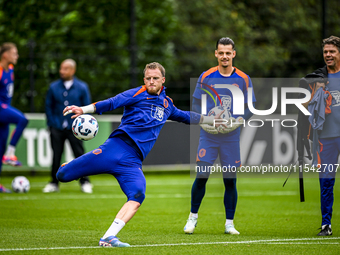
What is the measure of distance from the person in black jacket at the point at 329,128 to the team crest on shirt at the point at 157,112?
2.09 metres

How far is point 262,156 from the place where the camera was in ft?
53.0

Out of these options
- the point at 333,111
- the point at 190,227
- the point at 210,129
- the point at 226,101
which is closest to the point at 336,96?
the point at 333,111

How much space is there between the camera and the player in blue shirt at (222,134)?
7.32 metres

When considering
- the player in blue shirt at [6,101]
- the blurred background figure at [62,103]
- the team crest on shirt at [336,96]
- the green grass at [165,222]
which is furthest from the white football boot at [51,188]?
the team crest on shirt at [336,96]

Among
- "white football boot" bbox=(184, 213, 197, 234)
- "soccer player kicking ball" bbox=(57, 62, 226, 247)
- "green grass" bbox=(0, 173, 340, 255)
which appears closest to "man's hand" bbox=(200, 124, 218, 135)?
"soccer player kicking ball" bbox=(57, 62, 226, 247)

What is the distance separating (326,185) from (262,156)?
28.9 feet

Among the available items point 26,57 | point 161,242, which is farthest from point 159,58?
point 161,242

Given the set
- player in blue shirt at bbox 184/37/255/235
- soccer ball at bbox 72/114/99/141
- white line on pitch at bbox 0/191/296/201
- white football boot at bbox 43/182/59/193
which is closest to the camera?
soccer ball at bbox 72/114/99/141

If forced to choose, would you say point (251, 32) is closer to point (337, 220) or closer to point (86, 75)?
point (86, 75)

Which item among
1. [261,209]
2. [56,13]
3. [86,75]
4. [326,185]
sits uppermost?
[56,13]

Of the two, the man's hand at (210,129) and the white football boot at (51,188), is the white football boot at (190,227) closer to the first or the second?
the man's hand at (210,129)

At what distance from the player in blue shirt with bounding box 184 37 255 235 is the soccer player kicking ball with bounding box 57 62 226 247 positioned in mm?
875

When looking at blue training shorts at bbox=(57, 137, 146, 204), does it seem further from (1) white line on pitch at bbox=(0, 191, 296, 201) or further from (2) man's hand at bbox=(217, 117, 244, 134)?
(1) white line on pitch at bbox=(0, 191, 296, 201)

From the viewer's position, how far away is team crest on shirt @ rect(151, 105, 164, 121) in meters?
6.55
